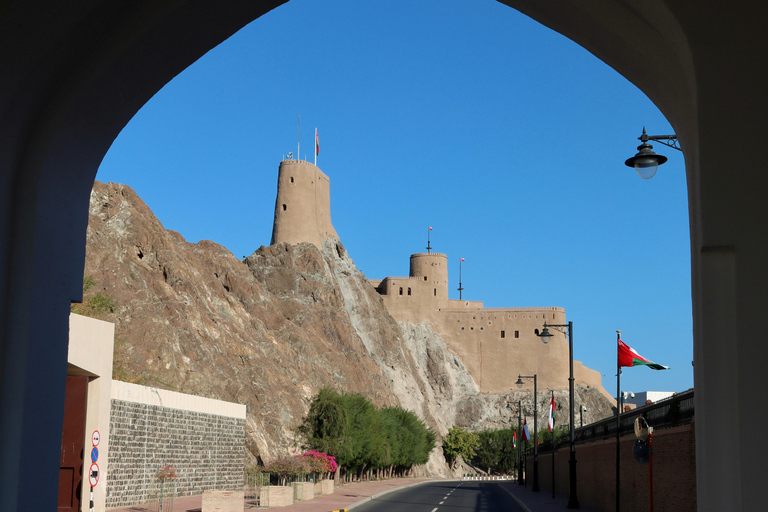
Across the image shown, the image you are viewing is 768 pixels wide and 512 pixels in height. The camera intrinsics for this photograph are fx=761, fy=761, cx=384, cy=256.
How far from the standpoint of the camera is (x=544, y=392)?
9912cm

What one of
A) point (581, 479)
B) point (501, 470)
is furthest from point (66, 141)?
point (501, 470)

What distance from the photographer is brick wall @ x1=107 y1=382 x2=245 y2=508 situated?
2439cm

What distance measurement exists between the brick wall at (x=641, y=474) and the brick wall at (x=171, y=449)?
15.3m

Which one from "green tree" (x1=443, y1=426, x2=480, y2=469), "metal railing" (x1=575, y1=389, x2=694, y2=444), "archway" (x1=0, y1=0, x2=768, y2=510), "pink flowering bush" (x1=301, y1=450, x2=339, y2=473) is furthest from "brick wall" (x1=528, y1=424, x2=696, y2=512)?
"green tree" (x1=443, y1=426, x2=480, y2=469)

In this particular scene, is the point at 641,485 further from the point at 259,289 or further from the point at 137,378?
the point at 259,289

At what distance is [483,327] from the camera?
336 ft

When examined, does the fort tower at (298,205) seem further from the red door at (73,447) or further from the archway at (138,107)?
the archway at (138,107)

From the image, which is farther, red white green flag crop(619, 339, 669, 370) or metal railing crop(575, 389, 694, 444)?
red white green flag crop(619, 339, 669, 370)

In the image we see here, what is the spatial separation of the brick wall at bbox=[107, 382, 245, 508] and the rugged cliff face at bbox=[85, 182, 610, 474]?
4.93m

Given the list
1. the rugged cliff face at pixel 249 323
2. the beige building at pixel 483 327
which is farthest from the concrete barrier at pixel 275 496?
the beige building at pixel 483 327

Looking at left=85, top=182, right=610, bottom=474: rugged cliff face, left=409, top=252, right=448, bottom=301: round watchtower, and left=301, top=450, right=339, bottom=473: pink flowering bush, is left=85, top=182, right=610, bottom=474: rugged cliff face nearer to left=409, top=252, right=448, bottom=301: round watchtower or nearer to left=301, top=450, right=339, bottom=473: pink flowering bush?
left=301, top=450, right=339, bottom=473: pink flowering bush

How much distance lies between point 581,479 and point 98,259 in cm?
3094

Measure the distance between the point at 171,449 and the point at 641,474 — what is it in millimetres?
17525

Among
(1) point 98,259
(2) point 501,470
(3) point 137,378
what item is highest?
(1) point 98,259
